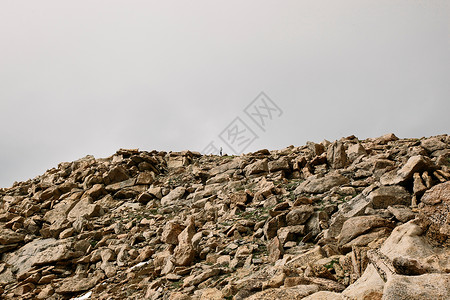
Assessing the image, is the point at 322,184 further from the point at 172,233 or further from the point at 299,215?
the point at 172,233

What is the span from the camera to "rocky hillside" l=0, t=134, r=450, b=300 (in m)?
6.02

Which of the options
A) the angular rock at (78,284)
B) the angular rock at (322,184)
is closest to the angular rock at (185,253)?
the angular rock at (78,284)

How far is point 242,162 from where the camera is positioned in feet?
68.8

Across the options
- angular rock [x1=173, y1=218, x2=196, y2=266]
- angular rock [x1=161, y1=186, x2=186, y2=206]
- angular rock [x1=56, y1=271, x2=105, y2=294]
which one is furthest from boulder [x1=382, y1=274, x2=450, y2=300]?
angular rock [x1=161, y1=186, x2=186, y2=206]

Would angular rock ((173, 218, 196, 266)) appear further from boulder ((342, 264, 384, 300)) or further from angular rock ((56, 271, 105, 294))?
boulder ((342, 264, 384, 300))

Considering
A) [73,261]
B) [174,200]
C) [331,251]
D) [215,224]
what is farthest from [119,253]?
[331,251]

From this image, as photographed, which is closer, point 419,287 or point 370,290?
point 419,287

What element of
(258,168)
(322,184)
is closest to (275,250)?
(322,184)

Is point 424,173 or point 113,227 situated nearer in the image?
point 424,173

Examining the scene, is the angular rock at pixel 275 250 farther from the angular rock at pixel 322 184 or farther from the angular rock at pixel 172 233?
the angular rock at pixel 172 233

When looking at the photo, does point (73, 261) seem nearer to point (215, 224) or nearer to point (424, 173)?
point (215, 224)

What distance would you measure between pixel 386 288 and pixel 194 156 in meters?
24.3

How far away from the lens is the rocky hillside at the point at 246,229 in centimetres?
602

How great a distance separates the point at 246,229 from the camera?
11.8 metres
